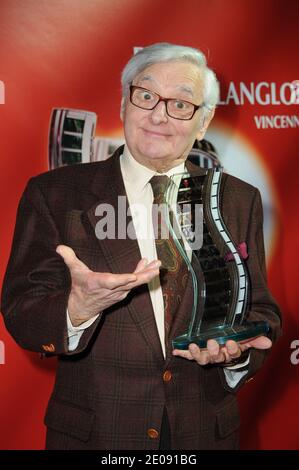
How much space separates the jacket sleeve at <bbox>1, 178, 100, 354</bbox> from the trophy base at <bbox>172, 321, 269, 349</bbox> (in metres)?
0.26

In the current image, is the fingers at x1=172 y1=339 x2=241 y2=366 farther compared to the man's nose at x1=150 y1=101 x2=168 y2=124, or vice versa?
the man's nose at x1=150 y1=101 x2=168 y2=124

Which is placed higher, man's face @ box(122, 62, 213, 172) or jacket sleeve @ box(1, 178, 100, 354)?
man's face @ box(122, 62, 213, 172)

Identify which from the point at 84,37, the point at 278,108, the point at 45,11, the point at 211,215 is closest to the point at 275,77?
the point at 278,108

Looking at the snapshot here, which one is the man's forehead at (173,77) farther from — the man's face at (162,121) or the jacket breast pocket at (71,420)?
the jacket breast pocket at (71,420)

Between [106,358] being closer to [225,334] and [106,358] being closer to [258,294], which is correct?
[225,334]

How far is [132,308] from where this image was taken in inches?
61.1

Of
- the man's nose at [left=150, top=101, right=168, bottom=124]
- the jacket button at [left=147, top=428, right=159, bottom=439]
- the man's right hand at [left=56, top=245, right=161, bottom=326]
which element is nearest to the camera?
the man's right hand at [left=56, top=245, right=161, bottom=326]

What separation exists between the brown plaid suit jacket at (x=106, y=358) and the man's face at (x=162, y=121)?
0.12 m

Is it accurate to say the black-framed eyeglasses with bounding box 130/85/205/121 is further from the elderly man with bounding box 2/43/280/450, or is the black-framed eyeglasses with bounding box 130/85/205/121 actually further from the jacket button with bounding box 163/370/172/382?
the jacket button with bounding box 163/370/172/382

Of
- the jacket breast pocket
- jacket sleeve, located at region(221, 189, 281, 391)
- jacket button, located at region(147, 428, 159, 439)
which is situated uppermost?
jacket sleeve, located at region(221, 189, 281, 391)

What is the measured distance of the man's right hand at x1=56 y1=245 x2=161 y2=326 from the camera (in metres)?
1.24

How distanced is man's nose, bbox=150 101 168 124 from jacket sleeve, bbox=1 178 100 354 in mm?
345

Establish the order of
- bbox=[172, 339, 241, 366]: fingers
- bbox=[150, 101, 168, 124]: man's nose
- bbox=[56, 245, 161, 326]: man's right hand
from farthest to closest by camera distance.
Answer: bbox=[150, 101, 168, 124]: man's nose → bbox=[172, 339, 241, 366]: fingers → bbox=[56, 245, 161, 326]: man's right hand

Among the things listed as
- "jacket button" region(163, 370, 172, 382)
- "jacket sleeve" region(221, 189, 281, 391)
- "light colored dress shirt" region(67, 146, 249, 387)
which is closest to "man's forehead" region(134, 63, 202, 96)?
"light colored dress shirt" region(67, 146, 249, 387)
